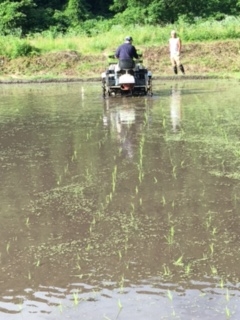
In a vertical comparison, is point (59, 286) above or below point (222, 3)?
below

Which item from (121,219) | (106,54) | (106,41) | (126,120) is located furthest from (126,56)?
(106,41)

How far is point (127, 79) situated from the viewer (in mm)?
15438

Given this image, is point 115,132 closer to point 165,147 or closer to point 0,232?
point 165,147

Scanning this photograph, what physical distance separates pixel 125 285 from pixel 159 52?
2171cm

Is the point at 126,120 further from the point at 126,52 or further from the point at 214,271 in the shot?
the point at 214,271

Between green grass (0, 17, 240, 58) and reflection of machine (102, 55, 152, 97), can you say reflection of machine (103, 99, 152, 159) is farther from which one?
green grass (0, 17, 240, 58)

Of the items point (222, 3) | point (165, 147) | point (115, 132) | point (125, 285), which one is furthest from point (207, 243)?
point (222, 3)

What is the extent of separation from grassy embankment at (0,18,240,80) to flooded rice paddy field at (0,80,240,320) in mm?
12403

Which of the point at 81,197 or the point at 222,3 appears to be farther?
the point at 222,3

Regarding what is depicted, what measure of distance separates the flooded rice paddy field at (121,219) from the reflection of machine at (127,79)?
3217mm

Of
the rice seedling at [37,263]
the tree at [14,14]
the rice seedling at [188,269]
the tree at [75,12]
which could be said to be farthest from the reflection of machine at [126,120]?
the tree at [75,12]

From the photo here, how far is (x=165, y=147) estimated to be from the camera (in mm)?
9680

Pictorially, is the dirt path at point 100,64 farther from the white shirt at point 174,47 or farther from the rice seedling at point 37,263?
the rice seedling at point 37,263

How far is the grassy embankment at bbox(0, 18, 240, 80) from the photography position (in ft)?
80.6
